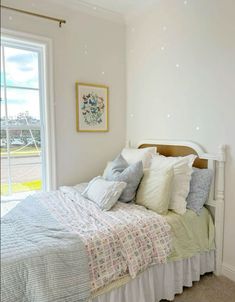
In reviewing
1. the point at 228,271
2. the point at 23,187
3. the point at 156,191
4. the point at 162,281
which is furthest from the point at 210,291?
the point at 23,187

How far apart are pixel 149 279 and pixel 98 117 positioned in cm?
156

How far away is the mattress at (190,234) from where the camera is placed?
162cm

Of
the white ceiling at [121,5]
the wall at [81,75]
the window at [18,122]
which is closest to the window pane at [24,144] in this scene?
the window at [18,122]

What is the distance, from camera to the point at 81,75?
91.5 inches

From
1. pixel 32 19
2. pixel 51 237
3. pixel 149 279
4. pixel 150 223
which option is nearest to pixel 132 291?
pixel 149 279

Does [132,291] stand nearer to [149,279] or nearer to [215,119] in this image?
[149,279]

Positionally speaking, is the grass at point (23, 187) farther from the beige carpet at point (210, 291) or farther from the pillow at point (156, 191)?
the beige carpet at point (210, 291)

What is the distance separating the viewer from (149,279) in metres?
1.51

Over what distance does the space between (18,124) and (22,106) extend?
0.13m

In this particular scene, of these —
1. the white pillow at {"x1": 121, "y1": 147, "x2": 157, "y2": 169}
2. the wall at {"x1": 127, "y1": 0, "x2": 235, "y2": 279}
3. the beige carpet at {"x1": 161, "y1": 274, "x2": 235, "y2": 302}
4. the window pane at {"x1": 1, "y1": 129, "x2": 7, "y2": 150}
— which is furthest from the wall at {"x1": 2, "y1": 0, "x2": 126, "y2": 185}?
the beige carpet at {"x1": 161, "y1": 274, "x2": 235, "y2": 302}

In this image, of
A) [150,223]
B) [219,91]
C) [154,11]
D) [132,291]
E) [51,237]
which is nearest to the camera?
[51,237]

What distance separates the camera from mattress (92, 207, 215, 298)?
1624 millimetres

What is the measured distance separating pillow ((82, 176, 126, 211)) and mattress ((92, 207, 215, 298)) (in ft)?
1.23

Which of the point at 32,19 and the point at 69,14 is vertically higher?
the point at 69,14
